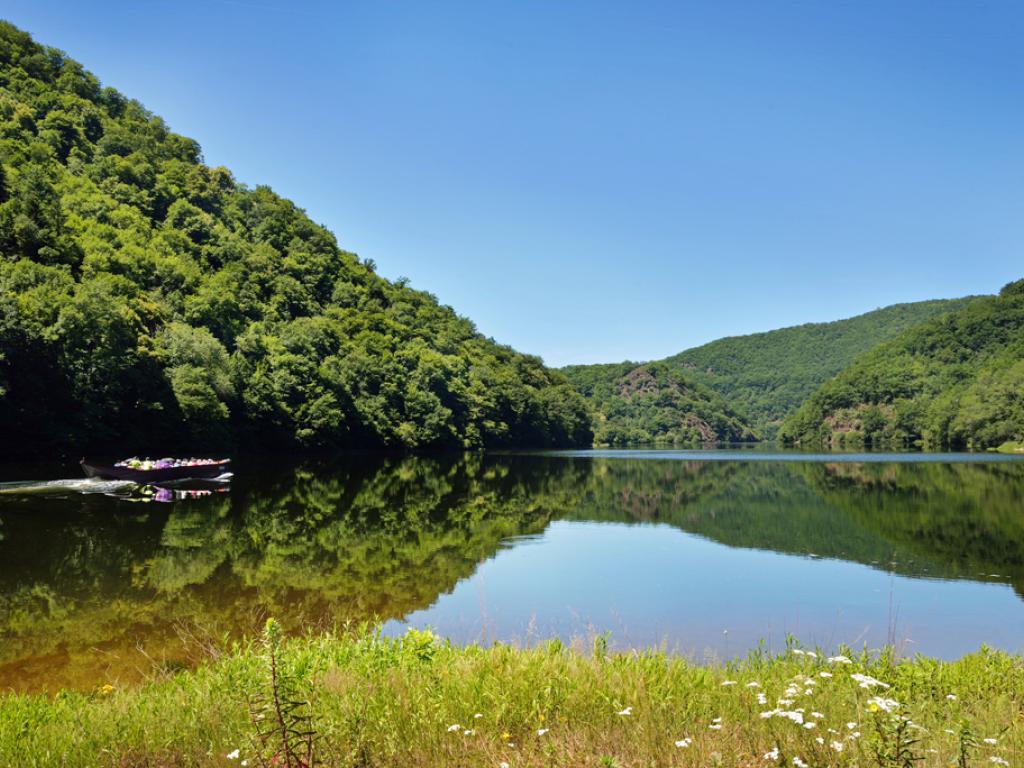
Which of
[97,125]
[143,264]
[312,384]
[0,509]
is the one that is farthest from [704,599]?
[97,125]

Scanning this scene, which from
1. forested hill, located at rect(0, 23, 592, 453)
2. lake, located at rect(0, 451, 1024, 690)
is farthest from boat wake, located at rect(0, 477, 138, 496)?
forested hill, located at rect(0, 23, 592, 453)

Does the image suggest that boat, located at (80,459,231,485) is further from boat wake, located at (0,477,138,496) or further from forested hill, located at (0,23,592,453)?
forested hill, located at (0,23,592,453)

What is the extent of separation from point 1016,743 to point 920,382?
510 feet

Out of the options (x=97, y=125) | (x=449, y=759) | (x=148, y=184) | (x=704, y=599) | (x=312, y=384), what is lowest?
(x=704, y=599)

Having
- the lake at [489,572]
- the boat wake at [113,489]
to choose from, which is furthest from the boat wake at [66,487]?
the lake at [489,572]

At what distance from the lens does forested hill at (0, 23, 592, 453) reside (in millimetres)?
42281

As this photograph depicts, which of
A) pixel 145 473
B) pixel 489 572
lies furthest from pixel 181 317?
pixel 489 572

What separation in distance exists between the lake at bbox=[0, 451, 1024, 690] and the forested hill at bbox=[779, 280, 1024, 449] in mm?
86631

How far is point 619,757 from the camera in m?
4.65

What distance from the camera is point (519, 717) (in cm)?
543

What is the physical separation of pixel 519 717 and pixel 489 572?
435 inches

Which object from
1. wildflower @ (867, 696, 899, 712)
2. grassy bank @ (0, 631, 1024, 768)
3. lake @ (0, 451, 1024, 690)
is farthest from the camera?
lake @ (0, 451, 1024, 690)

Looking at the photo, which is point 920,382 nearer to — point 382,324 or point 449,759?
point 382,324

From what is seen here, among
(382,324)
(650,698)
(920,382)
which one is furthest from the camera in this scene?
(920,382)
